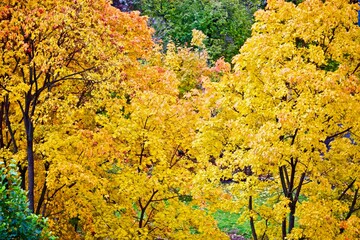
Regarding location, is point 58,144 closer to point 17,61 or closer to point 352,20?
point 17,61

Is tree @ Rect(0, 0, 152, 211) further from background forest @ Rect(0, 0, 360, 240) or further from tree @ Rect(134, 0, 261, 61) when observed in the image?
tree @ Rect(134, 0, 261, 61)

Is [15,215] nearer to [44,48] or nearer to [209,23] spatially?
[44,48]

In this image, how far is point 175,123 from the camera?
15.9 meters

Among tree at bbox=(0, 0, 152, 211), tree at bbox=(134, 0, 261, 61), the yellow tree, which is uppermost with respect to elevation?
tree at bbox=(134, 0, 261, 61)

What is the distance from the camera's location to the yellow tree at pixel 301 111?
43.8ft

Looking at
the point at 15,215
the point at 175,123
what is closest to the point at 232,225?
the point at 175,123

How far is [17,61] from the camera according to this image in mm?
14539

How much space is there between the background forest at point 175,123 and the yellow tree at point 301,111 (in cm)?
5

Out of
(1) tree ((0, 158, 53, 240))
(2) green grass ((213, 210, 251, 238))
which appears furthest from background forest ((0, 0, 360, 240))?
(2) green grass ((213, 210, 251, 238))

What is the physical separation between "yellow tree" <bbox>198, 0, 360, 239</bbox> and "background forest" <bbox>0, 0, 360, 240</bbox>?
0.05 meters

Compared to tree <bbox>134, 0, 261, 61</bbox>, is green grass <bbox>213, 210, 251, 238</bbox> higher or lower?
lower

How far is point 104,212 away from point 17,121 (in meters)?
4.48

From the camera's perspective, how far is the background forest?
535 inches

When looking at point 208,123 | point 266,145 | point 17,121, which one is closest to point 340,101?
point 266,145
